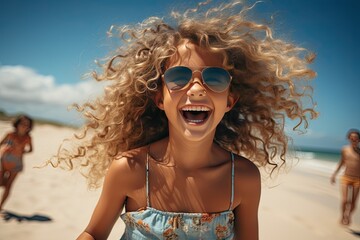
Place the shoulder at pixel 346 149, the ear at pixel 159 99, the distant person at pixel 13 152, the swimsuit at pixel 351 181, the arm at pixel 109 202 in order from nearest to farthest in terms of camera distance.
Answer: the arm at pixel 109 202 < the ear at pixel 159 99 < the distant person at pixel 13 152 < the swimsuit at pixel 351 181 < the shoulder at pixel 346 149

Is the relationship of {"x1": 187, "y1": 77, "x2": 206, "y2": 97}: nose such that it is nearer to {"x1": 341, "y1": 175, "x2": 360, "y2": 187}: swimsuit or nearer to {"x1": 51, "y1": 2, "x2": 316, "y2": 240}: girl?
{"x1": 51, "y1": 2, "x2": 316, "y2": 240}: girl

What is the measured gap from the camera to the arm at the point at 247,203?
7.00ft

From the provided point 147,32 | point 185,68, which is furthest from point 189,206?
point 147,32

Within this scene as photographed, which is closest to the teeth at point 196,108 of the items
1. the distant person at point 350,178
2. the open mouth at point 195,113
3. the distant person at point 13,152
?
the open mouth at point 195,113

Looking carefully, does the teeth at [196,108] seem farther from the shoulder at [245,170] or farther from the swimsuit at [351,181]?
the swimsuit at [351,181]

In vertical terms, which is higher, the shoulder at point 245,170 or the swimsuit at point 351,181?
the shoulder at point 245,170

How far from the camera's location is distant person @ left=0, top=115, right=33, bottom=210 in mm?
5555

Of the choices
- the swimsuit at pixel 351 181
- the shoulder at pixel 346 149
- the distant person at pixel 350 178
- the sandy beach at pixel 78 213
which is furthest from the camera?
the shoulder at pixel 346 149

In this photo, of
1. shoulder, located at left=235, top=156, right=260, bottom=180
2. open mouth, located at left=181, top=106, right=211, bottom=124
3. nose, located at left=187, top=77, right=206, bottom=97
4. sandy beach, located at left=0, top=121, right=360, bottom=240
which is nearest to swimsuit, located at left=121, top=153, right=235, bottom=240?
shoulder, located at left=235, top=156, right=260, bottom=180

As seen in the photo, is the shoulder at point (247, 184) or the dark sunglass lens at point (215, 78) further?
the shoulder at point (247, 184)

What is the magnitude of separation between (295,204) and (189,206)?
6784 mm

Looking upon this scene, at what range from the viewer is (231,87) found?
2.41 meters

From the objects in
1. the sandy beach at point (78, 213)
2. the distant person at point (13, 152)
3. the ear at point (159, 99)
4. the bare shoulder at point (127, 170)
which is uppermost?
the ear at point (159, 99)

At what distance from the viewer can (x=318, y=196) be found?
964 centimetres
